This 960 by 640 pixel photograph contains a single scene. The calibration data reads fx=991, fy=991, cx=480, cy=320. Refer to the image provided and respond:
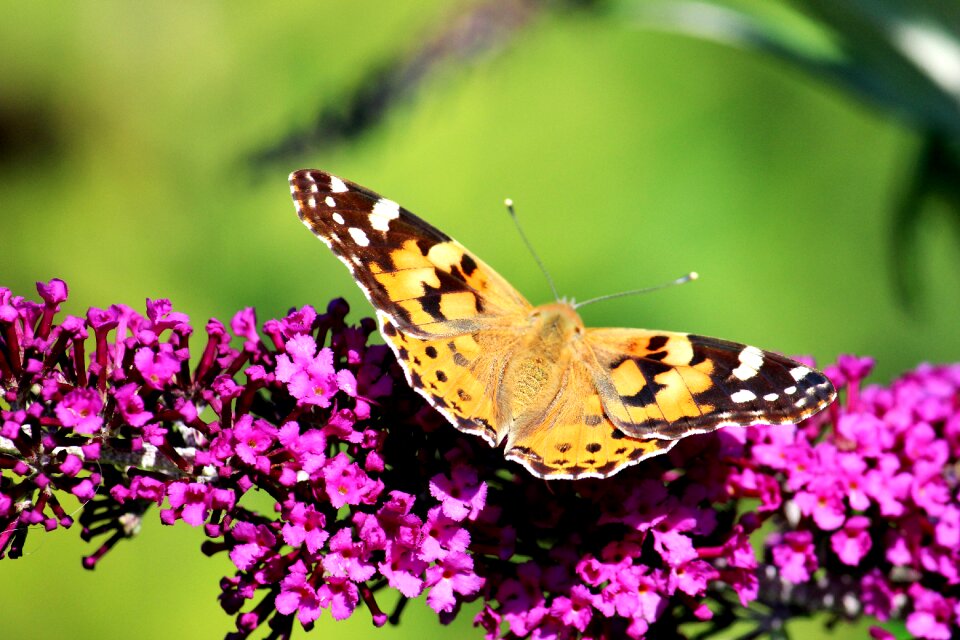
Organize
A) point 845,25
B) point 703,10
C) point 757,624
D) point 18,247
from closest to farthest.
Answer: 1. point 757,624
2. point 845,25
3. point 703,10
4. point 18,247

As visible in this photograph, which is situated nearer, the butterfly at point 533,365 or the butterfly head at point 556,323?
the butterfly at point 533,365

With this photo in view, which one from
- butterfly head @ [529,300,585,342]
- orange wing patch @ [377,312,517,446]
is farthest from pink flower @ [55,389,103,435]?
butterfly head @ [529,300,585,342]

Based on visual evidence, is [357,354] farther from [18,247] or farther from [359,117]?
[18,247]

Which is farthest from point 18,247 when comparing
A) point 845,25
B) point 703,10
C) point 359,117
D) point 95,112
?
point 845,25

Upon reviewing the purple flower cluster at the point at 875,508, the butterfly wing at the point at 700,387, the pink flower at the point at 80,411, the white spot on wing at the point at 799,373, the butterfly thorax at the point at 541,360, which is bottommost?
the purple flower cluster at the point at 875,508

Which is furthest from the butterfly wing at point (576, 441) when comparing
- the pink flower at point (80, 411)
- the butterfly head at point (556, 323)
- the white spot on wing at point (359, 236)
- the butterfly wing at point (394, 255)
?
the pink flower at point (80, 411)

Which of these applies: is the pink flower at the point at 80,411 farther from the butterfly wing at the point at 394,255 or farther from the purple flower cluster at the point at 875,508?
the purple flower cluster at the point at 875,508

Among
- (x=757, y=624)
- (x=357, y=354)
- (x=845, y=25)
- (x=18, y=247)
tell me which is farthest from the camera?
(x=18, y=247)
